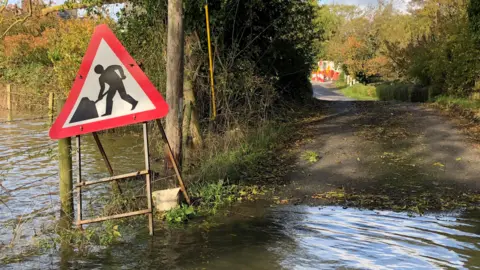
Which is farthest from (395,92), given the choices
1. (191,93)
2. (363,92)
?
(191,93)

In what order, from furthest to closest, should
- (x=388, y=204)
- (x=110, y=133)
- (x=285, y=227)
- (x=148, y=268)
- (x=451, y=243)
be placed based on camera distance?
(x=110, y=133) < (x=388, y=204) < (x=285, y=227) < (x=451, y=243) < (x=148, y=268)

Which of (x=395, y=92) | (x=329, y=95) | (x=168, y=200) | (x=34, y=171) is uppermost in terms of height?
(x=395, y=92)

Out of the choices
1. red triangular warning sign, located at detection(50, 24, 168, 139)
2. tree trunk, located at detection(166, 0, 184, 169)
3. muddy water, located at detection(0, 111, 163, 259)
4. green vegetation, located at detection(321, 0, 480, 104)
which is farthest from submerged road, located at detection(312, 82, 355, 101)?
red triangular warning sign, located at detection(50, 24, 168, 139)

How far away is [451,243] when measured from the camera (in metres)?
5.74

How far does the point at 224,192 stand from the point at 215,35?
653 centimetres

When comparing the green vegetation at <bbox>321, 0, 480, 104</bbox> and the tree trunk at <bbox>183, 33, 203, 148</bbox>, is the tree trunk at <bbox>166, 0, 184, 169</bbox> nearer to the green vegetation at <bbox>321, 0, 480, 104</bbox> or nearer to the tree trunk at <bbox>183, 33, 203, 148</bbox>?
the tree trunk at <bbox>183, 33, 203, 148</bbox>

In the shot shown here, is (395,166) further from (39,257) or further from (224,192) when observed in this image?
(39,257)

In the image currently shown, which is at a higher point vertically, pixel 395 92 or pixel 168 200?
pixel 395 92

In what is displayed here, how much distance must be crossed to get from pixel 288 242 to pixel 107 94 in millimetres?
2712

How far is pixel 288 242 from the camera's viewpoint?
5.82 m

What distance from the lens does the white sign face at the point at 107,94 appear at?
209 inches

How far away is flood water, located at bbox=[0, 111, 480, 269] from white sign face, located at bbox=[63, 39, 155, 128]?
1453 mm

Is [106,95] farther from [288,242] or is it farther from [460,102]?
[460,102]

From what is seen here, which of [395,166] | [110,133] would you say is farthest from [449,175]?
[110,133]
